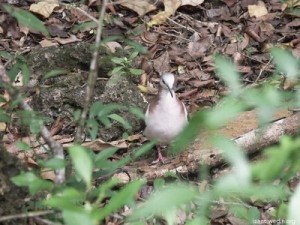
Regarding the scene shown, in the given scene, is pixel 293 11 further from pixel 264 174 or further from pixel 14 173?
pixel 264 174

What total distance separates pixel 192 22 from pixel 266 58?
0.92 metres

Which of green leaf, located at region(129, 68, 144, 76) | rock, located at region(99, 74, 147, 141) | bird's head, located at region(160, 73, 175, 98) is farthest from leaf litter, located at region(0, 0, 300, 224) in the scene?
bird's head, located at region(160, 73, 175, 98)

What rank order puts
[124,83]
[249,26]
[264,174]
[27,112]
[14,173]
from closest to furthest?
[264,174] → [27,112] → [14,173] → [124,83] → [249,26]

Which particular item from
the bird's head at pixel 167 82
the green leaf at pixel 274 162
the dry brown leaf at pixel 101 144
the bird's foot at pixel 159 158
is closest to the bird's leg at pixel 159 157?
the bird's foot at pixel 159 158

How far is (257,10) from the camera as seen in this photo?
625 cm

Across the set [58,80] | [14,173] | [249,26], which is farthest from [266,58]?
[14,173]

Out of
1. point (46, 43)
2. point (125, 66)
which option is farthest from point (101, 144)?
point (46, 43)

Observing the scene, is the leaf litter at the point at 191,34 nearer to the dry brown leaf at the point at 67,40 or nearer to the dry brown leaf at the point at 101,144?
the dry brown leaf at the point at 67,40

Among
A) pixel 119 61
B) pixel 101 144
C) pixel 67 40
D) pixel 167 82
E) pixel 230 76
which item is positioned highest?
pixel 230 76

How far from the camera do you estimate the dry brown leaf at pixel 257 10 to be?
6.21m

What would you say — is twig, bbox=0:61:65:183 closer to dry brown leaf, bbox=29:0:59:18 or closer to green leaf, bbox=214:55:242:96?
green leaf, bbox=214:55:242:96

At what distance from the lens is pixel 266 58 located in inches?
224

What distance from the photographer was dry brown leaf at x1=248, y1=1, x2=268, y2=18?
6.21 meters

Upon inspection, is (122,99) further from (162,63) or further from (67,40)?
(67,40)
